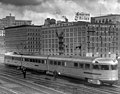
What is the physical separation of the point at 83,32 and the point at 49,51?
2541 centimetres

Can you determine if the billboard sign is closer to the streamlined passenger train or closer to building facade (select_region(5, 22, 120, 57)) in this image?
building facade (select_region(5, 22, 120, 57))

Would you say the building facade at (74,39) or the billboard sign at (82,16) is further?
the billboard sign at (82,16)

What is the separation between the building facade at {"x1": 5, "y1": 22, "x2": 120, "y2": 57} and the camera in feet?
354

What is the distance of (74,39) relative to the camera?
114562 millimetres

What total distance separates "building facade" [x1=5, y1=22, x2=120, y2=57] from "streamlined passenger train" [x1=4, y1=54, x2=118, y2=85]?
4964 centimetres

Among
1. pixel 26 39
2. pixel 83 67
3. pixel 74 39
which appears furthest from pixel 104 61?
pixel 26 39

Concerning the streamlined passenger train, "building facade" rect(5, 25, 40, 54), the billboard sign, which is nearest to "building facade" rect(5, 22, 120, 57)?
"building facade" rect(5, 25, 40, 54)

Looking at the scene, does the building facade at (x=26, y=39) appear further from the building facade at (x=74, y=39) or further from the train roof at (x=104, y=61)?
the train roof at (x=104, y=61)

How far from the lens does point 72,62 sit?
115 feet

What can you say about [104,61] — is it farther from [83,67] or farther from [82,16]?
[82,16]

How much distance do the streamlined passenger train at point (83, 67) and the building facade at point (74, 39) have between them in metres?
49.6

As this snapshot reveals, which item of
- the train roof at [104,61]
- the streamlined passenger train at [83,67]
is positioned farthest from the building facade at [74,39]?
the train roof at [104,61]

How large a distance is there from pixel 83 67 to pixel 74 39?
82.3m

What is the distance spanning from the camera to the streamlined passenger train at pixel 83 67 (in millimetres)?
29962
